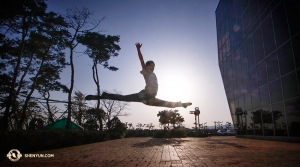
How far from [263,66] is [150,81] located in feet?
44.0

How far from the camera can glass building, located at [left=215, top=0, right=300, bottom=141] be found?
12356mm

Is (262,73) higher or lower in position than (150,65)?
higher

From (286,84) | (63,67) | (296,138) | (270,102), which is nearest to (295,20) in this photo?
(286,84)

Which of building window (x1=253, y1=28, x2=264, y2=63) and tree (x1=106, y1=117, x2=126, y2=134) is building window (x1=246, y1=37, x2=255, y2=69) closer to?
building window (x1=253, y1=28, x2=264, y2=63)

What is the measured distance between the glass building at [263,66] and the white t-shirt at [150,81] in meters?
10.8

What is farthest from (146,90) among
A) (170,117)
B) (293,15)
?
(170,117)

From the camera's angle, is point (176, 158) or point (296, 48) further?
point (296, 48)

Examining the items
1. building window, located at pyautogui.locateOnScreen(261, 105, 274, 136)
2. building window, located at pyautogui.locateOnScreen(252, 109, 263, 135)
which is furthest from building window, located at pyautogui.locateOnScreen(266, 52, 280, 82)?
building window, located at pyautogui.locateOnScreen(252, 109, 263, 135)

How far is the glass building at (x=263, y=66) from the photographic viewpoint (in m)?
12.4

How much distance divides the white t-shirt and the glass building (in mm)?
10787

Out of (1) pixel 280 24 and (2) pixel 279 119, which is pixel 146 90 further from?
(1) pixel 280 24

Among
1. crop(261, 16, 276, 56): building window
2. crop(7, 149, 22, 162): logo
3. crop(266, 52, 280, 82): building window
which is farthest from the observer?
crop(261, 16, 276, 56): building window

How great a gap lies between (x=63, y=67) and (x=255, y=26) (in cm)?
1866

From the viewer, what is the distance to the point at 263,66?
50.6ft
